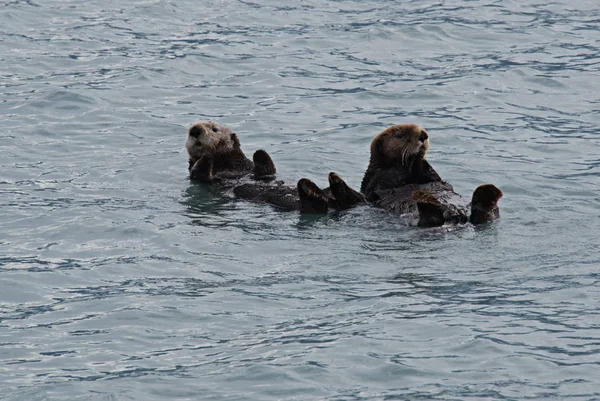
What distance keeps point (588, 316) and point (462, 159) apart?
4310 millimetres

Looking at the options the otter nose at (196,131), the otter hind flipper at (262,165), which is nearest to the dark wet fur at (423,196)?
the otter hind flipper at (262,165)

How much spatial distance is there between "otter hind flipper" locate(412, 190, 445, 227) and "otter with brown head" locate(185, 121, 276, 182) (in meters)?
1.89

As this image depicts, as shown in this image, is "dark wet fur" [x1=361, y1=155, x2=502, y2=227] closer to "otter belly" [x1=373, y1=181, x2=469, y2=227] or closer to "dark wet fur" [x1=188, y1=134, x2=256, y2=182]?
"otter belly" [x1=373, y1=181, x2=469, y2=227]

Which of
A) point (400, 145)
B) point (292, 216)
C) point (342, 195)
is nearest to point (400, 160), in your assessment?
point (400, 145)

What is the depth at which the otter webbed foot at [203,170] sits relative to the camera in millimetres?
8547

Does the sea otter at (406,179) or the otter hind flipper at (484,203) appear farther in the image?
the sea otter at (406,179)

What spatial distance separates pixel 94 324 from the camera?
557 centimetres

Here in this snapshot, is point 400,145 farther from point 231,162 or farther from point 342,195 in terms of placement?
point 231,162

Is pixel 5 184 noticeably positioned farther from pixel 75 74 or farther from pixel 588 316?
pixel 588 316

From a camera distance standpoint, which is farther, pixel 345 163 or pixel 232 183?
pixel 345 163

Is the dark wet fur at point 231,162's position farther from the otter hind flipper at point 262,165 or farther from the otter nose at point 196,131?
the otter hind flipper at point 262,165

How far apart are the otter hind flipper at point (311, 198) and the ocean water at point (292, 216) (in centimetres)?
9

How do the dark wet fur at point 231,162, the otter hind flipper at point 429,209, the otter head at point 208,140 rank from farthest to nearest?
the dark wet fur at point 231,162 < the otter head at point 208,140 < the otter hind flipper at point 429,209

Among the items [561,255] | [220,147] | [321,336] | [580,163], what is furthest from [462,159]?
[321,336]
